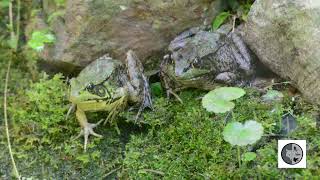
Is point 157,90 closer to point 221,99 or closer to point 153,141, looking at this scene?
point 153,141

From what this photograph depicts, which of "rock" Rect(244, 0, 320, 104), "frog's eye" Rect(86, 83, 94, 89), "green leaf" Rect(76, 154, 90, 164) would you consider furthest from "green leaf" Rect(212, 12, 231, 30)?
"green leaf" Rect(76, 154, 90, 164)

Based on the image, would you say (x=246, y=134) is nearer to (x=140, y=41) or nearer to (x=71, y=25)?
(x=140, y=41)

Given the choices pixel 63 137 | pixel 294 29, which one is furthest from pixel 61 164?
pixel 294 29

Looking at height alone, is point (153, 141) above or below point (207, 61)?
below

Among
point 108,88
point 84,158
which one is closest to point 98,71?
point 108,88

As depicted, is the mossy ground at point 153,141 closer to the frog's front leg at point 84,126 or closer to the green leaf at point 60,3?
the frog's front leg at point 84,126
